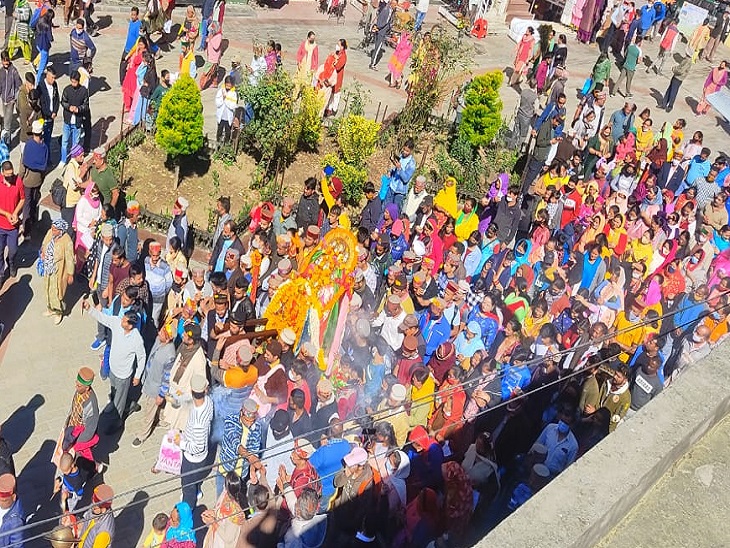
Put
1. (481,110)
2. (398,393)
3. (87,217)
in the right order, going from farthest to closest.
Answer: (481,110)
(87,217)
(398,393)

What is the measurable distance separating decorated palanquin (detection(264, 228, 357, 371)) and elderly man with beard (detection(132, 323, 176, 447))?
1004 millimetres

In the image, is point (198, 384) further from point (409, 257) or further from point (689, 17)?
point (689, 17)

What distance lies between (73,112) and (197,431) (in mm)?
6863

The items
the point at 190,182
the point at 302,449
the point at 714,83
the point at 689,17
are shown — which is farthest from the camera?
the point at 689,17

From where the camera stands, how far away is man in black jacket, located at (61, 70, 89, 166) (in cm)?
1203

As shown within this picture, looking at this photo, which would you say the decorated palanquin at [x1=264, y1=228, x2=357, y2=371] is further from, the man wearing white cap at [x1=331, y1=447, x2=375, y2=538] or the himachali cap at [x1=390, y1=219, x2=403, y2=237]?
the himachali cap at [x1=390, y1=219, x2=403, y2=237]

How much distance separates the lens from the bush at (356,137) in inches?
515

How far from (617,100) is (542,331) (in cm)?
1347

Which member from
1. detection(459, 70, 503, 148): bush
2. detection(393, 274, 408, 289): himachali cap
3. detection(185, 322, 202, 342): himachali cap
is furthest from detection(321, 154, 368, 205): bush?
detection(185, 322, 202, 342): himachali cap

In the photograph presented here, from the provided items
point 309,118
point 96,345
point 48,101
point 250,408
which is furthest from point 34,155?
point 250,408

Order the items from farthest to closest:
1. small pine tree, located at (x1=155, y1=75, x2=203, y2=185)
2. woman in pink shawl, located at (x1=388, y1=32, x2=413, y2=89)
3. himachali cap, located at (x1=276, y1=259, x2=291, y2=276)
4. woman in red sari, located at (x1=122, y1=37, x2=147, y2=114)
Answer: woman in pink shawl, located at (x1=388, y1=32, x2=413, y2=89) → woman in red sari, located at (x1=122, y1=37, x2=147, y2=114) → small pine tree, located at (x1=155, y1=75, x2=203, y2=185) → himachali cap, located at (x1=276, y1=259, x2=291, y2=276)

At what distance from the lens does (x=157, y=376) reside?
26.2ft

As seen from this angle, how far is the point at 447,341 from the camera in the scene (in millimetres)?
8664

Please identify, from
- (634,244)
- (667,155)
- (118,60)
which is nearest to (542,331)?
(634,244)
